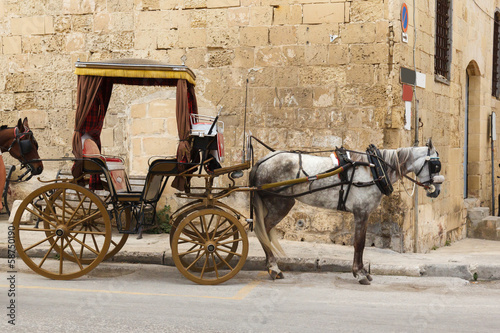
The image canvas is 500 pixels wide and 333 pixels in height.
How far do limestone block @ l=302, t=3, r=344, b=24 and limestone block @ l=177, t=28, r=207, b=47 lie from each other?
1.62 meters

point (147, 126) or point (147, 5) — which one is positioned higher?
point (147, 5)

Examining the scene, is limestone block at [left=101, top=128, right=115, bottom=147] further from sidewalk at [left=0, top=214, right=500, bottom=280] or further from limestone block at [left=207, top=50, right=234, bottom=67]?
limestone block at [left=207, top=50, right=234, bottom=67]

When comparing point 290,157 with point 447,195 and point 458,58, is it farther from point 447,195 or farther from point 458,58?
point 458,58

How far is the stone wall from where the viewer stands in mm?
8688

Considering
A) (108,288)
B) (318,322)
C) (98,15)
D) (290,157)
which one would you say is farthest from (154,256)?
(98,15)

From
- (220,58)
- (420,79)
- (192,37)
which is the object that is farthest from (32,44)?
(420,79)

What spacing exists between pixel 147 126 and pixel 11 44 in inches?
112

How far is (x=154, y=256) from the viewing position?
749cm

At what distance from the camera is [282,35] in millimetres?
8969

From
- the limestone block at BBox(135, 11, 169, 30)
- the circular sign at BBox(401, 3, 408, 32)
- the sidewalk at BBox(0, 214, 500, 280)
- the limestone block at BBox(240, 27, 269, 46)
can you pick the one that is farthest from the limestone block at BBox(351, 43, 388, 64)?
the limestone block at BBox(135, 11, 169, 30)

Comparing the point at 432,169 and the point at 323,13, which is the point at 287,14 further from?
the point at 432,169

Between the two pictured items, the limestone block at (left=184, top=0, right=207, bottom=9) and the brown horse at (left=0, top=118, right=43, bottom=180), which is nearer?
the brown horse at (left=0, top=118, right=43, bottom=180)

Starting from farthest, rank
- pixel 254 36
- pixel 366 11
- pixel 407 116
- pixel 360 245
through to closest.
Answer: pixel 254 36, pixel 407 116, pixel 366 11, pixel 360 245

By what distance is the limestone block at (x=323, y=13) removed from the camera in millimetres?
8727
